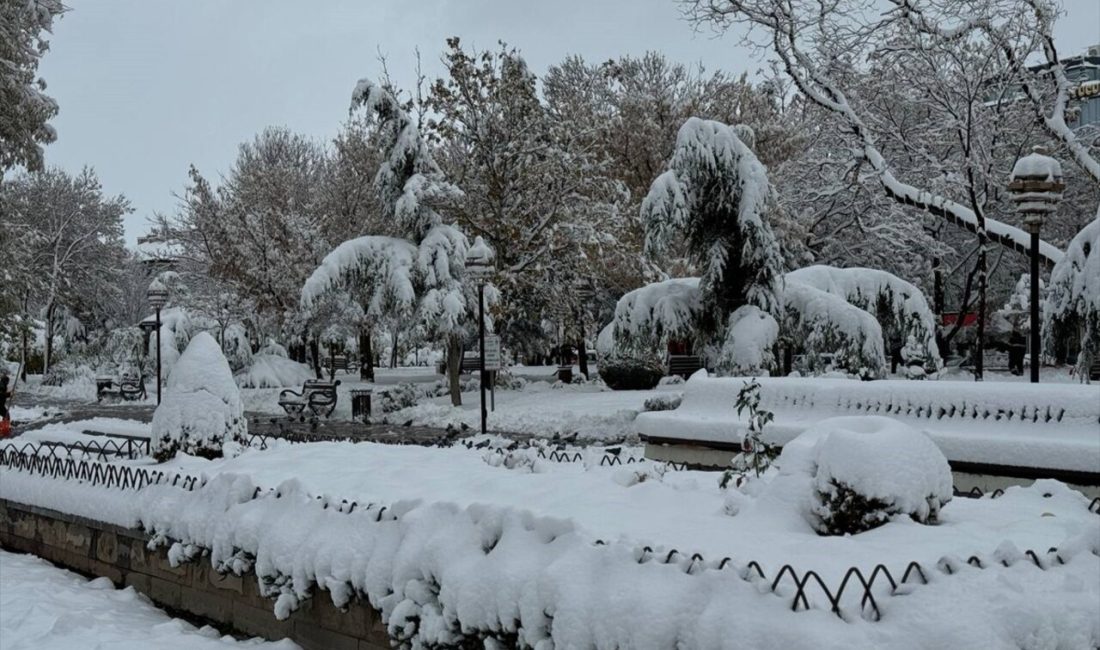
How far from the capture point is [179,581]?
25.1 ft

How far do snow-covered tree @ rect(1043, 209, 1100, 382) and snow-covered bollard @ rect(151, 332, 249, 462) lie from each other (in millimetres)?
11210

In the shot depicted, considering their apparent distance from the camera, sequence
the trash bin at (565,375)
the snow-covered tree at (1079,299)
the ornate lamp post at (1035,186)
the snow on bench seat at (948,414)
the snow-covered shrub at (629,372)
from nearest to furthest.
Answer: the snow on bench seat at (948,414) < the ornate lamp post at (1035,186) < the snow-covered tree at (1079,299) < the snow-covered shrub at (629,372) < the trash bin at (565,375)

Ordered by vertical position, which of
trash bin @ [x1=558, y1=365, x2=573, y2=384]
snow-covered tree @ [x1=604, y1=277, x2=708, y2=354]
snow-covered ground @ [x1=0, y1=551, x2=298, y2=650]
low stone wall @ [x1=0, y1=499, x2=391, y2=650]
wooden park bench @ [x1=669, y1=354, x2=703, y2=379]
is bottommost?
snow-covered ground @ [x1=0, y1=551, x2=298, y2=650]

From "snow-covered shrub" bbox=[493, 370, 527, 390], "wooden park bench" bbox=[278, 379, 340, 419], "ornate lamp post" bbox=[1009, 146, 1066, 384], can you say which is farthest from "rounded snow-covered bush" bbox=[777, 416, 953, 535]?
"snow-covered shrub" bbox=[493, 370, 527, 390]

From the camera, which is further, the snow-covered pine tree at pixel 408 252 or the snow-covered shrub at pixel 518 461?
the snow-covered pine tree at pixel 408 252

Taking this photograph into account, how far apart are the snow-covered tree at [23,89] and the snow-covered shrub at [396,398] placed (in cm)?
1025

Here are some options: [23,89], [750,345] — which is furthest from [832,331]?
[23,89]

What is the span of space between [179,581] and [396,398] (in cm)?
1609

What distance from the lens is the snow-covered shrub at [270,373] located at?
30.8m

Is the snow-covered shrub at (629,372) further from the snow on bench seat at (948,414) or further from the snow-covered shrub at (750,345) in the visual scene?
the snow on bench seat at (948,414)

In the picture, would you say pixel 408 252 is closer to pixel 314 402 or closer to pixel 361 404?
pixel 361 404

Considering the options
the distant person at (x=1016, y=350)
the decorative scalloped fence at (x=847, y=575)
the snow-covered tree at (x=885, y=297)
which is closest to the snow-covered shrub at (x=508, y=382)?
the snow-covered tree at (x=885, y=297)

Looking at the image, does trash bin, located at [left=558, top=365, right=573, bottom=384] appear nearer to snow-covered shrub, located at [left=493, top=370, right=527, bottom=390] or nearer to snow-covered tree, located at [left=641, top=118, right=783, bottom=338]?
snow-covered shrub, located at [left=493, top=370, right=527, bottom=390]

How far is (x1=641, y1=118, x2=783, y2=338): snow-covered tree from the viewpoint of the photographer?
55.8ft
